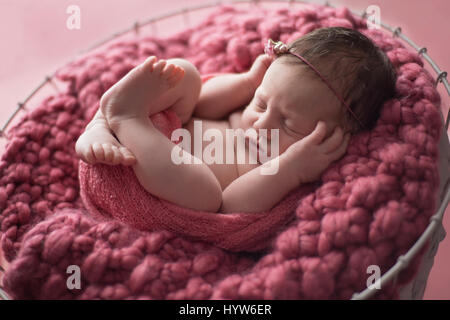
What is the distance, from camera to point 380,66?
3.15ft

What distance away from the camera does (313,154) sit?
3.09ft

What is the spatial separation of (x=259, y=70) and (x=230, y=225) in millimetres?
393

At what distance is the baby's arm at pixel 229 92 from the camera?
1.12m

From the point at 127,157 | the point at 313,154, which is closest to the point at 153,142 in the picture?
the point at 127,157

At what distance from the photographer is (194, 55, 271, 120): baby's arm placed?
1.12 m

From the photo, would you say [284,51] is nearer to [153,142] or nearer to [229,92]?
[229,92]

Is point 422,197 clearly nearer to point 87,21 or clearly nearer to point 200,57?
point 200,57

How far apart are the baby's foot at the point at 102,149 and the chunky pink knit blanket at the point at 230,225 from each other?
0.13ft

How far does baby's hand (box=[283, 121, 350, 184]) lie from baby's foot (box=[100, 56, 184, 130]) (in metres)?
0.30

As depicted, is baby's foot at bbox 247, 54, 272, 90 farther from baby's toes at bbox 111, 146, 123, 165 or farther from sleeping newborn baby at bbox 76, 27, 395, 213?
baby's toes at bbox 111, 146, 123, 165

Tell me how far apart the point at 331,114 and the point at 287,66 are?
14 cm
